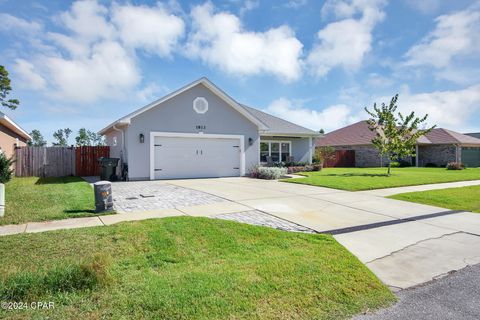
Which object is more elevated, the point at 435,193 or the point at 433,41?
the point at 433,41

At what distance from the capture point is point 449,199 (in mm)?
9633

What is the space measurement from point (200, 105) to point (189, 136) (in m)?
1.81

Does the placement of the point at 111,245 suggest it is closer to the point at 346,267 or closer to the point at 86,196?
the point at 346,267

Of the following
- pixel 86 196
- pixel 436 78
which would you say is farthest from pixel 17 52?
pixel 436 78

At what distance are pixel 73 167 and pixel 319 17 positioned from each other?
16016mm

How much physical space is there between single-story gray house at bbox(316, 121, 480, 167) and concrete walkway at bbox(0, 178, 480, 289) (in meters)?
21.0

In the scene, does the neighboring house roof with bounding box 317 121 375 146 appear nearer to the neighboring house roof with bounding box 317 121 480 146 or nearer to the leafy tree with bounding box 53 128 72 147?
the neighboring house roof with bounding box 317 121 480 146

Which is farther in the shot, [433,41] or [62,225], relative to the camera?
[433,41]

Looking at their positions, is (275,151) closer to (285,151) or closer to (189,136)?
(285,151)

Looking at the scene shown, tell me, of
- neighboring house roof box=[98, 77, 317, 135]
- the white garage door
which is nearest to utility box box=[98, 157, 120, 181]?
neighboring house roof box=[98, 77, 317, 135]

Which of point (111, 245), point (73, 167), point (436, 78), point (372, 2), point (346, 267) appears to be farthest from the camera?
point (436, 78)

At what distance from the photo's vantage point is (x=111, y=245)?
4.63 meters

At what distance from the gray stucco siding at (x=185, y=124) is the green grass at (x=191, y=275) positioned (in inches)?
368

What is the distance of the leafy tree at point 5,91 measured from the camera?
81.4 ft
